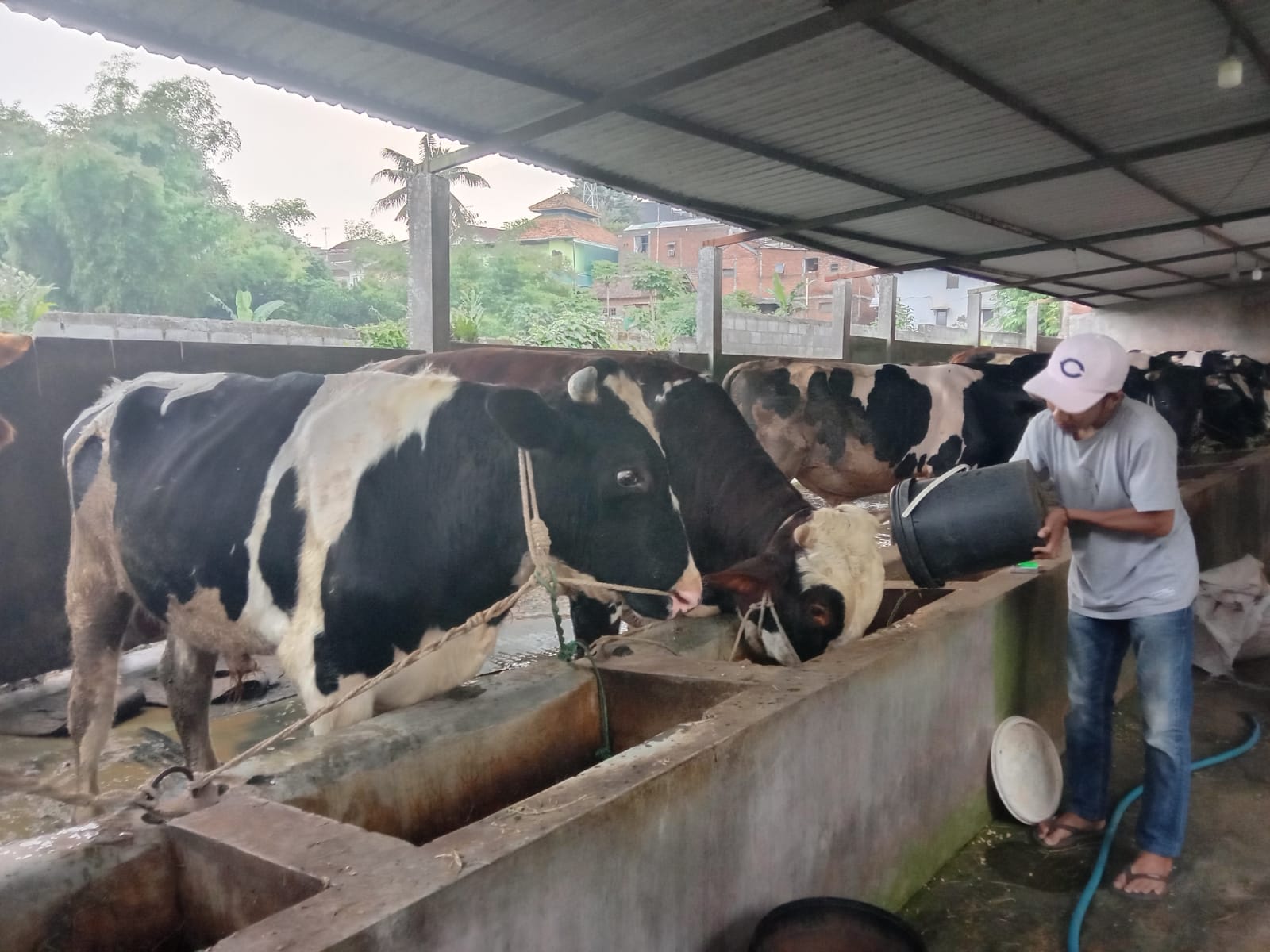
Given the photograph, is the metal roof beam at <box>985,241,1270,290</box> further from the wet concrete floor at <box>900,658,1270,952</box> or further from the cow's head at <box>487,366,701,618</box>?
the cow's head at <box>487,366,701,618</box>

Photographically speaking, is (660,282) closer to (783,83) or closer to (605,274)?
(605,274)

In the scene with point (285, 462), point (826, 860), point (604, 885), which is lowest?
point (826, 860)

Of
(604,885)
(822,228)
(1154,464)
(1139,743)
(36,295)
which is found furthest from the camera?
→ (36,295)

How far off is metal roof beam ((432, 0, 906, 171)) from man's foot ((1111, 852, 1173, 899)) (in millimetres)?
3577

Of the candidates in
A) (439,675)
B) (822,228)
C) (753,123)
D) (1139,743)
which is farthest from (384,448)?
(822,228)

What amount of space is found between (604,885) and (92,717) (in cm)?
282

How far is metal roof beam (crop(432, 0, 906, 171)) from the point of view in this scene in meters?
4.49

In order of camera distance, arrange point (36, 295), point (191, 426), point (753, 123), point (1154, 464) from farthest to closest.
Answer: point (36, 295) → point (753, 123) → point (191, 426) → point (1154, 464)

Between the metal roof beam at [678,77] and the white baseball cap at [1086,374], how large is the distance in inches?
81.3

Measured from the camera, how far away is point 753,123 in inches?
250

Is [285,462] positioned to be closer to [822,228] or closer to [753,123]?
[753,123]

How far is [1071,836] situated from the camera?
141 inches

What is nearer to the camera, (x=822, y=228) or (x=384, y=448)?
(x=384, y=448)

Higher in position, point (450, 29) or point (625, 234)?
point (625, 234)
